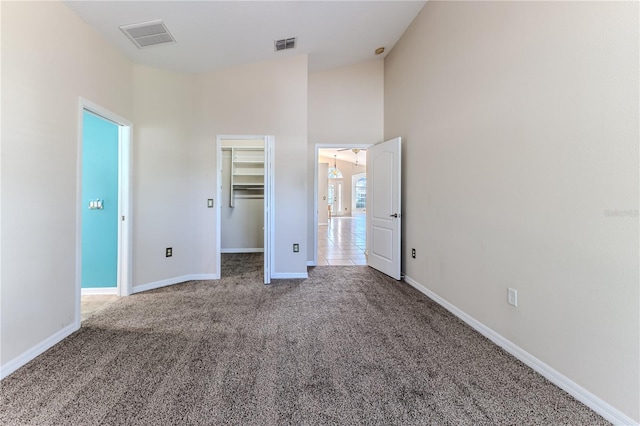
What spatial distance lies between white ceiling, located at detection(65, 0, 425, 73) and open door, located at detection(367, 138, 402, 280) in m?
1.50

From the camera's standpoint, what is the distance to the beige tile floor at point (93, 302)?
2.65 metres

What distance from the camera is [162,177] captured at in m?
3.40

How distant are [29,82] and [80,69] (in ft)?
1.99

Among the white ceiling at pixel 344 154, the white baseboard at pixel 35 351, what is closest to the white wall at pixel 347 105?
the white baseboard at pixel 35 351

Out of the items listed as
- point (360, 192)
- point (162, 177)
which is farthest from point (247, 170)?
point (360, 192)

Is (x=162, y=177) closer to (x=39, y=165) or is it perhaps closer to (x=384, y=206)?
(x=39, y=165)

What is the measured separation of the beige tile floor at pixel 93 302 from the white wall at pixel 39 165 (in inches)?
18.6

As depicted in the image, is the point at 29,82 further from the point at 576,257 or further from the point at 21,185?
the point at 576,257

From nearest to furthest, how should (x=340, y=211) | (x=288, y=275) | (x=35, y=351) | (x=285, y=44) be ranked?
(x=35, y=351), (x=285, y=44), (x=288, y=275), (x=340, y=211)

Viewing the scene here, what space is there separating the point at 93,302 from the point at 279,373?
2.57 m

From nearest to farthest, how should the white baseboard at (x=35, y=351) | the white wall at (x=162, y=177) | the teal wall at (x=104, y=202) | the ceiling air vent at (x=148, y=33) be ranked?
the white baseboard at (x=35, y=351) < the ceiling air vent at (x=148, y=33) < the teal wall at (x=104, y=202) < the white wall at (x=162, y=177)

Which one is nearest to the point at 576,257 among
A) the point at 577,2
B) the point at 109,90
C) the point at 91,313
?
the point at 577,2

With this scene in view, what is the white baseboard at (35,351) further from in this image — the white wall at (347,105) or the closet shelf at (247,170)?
the closet shelf at (247,170)

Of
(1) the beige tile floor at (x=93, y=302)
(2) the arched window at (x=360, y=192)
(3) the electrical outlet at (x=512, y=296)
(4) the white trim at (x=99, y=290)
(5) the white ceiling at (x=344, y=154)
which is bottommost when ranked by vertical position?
(1) the beige tile floor at (x=93, y=302)
